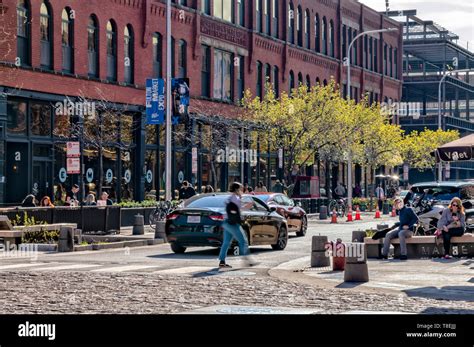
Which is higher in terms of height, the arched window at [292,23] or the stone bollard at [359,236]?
the arched window at [292,23]

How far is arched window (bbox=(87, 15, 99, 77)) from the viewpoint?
46.9m

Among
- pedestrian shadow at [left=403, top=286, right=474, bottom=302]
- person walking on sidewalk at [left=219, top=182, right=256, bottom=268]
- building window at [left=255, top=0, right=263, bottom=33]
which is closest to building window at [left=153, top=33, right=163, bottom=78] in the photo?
building window at [left=255, top=0, right=263, bottom=33]

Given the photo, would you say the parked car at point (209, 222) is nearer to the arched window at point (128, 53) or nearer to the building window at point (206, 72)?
the arched window at point (128, 53)

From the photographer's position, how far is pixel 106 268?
21875mm

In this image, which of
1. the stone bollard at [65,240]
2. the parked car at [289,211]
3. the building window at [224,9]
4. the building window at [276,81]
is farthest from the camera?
the building window at [276,81]

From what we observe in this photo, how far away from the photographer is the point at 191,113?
54.9 m

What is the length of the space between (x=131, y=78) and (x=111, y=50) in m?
1.98

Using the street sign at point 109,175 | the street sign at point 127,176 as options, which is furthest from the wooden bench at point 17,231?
the street sign at point 127,176

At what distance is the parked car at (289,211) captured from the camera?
115 feet

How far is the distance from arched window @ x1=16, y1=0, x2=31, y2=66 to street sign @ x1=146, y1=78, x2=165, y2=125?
18.1 ft

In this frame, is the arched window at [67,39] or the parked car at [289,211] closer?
the parked car at [289,211]

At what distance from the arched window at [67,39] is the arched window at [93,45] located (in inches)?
55.7

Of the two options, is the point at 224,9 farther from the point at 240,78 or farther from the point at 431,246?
the point at 431,246
